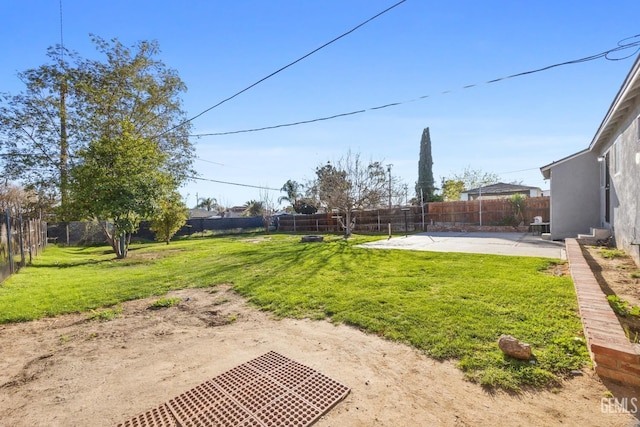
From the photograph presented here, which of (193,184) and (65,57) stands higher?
(65,57)

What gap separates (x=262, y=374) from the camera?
8.11ft

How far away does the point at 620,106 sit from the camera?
5773 mm

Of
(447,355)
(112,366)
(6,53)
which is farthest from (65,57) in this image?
(447,355)

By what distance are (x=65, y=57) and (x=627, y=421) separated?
2091cm

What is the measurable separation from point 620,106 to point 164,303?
9.43 metres

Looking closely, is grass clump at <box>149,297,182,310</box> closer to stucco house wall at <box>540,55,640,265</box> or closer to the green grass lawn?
the green grass lawn

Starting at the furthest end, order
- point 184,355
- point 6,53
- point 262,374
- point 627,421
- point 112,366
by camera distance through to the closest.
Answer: point 6,53, point 184,355, point 112,366, point 262,374, point 627,421

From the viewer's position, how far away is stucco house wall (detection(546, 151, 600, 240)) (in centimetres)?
929

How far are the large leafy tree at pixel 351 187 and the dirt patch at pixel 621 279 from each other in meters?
9.95

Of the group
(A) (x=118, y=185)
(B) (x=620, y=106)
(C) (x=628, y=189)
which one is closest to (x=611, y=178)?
(C) (x=628, y=189)

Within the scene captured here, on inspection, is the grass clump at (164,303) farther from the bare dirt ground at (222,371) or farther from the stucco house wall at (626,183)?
the stucco house wall at (626,183)

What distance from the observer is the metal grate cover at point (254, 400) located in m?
1.92

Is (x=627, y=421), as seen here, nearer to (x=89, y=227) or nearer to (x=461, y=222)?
(x=461, y=222)

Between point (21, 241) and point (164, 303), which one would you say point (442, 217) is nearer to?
point (164, 303)
